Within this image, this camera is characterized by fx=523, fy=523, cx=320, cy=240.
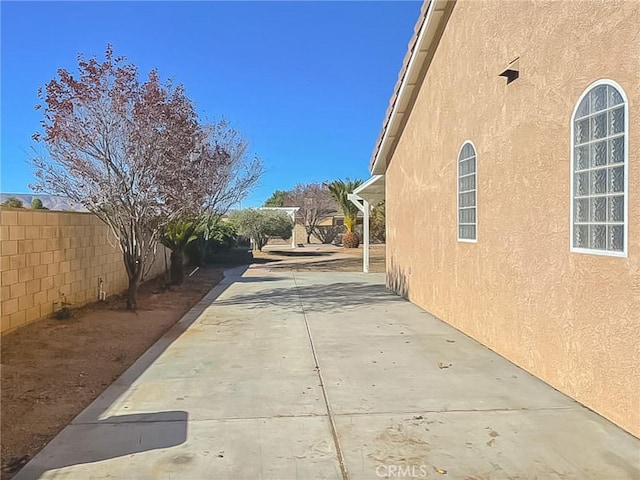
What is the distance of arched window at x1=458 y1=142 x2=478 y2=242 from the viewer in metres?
8.34

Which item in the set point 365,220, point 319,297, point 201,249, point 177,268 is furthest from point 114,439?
point 201,249

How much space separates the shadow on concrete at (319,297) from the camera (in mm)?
12305

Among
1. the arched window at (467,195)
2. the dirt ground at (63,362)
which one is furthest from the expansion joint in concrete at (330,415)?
the arched window at (467,195)

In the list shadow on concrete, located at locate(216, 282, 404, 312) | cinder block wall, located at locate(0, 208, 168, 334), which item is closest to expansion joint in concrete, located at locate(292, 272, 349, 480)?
shadow on concrete, located at locate(216, 282, 404, 312)

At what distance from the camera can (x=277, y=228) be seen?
33875mm

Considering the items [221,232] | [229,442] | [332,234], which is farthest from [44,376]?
[332,234]

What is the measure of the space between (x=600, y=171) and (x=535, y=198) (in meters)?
1.19

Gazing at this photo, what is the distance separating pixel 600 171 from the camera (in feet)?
16.3

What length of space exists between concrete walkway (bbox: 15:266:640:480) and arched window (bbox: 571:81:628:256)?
5.48 ft

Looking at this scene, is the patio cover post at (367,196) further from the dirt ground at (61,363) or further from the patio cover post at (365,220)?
the dirt ground at (61,363)

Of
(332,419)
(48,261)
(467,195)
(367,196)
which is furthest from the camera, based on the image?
(367,196)

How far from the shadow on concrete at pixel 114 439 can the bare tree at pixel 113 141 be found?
6111mm

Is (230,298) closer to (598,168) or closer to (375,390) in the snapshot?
(375,390)

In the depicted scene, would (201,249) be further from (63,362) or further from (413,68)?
(63,362)
